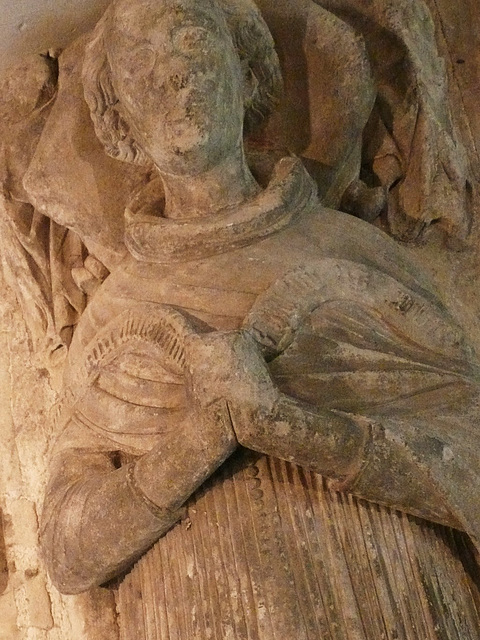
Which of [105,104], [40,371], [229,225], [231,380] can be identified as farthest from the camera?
[40,371]

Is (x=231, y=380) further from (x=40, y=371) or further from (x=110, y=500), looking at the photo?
(x=40, y=371)

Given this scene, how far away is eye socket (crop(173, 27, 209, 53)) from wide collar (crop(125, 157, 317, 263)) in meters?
0.40

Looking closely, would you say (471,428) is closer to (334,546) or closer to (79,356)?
→ (334,546)

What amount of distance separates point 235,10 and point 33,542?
1.86 meters

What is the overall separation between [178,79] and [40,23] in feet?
2.75

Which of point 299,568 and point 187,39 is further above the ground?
point 187,39

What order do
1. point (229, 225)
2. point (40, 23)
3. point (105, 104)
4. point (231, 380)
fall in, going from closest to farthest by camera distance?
point (231, 380) < point (229, 225) < point (105, 104) < point (40, 23)

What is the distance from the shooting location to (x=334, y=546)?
1773 mm

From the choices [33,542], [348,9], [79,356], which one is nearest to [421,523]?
[79,356]

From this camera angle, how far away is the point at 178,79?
1.87 metres

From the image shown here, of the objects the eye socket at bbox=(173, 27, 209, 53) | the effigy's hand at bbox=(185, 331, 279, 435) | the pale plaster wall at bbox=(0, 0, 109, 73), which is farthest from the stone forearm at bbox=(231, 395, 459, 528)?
the pale plaster wall at bbox=(0, 0, 109, 73)

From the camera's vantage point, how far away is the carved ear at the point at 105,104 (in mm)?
2109

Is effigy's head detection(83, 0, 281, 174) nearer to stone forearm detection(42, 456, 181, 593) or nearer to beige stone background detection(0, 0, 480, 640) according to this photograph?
beige stone background detection(0, 0, 480, 640)

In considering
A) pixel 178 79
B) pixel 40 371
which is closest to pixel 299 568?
pixel 178 79
